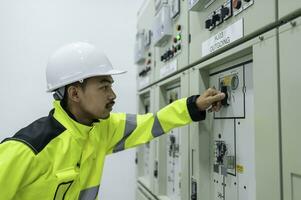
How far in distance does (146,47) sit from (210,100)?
153 centimetres

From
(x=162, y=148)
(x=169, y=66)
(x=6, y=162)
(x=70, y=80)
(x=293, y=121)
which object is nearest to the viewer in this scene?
(x=293, y=121)

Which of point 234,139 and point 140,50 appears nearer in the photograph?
point 234,139

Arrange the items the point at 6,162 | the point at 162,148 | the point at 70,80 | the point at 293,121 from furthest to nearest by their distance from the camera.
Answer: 1. the point at 162,148
2. the point at 70,80
3. the point at 6,162
4. the point at 293,121

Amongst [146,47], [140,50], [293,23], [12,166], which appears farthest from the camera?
[140,50]

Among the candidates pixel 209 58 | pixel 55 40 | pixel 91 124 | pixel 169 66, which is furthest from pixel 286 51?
pixel 55 40

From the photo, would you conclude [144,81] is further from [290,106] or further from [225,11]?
[290,106]

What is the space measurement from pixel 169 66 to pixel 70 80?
813 millimetres

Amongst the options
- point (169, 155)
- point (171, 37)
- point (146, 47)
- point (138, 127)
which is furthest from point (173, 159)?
point (146, 47)

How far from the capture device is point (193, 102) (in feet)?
5.39

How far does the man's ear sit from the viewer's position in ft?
5.31

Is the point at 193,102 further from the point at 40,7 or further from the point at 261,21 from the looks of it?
the point at 40,7

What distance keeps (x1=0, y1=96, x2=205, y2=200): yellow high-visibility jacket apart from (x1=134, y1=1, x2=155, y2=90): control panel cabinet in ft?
3.35

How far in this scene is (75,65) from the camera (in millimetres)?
1625

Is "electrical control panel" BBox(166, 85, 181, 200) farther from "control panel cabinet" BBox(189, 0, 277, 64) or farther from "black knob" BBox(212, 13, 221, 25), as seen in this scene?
"black knob" BBox(212, 13, 221, 25)
